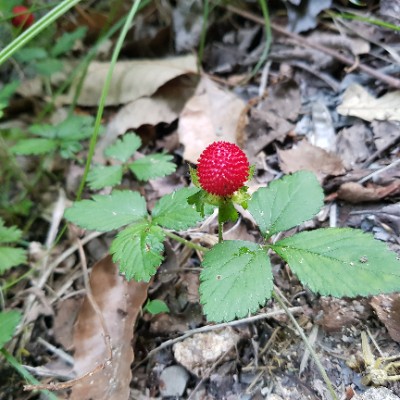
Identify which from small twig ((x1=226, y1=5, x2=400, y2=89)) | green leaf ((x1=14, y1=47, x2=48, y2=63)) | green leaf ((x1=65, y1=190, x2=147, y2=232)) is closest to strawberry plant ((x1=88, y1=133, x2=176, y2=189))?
green leaf ((x1=65, y1=190, x2=147, y2=232))

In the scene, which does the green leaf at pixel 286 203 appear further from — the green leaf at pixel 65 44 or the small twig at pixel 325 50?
the green leaf at pixel 65 44

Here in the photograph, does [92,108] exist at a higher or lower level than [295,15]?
lower

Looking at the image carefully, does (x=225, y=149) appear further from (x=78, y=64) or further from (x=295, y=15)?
(x=78, y=64)

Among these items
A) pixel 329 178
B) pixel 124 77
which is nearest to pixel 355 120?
pixel 329 178

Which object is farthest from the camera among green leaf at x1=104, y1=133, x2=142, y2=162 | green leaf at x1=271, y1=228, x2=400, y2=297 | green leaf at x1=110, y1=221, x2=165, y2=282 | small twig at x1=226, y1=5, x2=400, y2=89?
A: small twig at x1=226, y1=5, x2=400, y2=89

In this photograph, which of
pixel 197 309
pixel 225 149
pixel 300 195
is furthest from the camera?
pixel 197 309

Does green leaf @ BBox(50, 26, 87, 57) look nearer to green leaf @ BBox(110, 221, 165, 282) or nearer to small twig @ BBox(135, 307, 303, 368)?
green leaf @ BBox(110, 221, 165, 282)

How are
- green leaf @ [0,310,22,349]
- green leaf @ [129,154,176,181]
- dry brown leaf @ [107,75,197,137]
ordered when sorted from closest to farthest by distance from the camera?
green leaf @ [0,310,22,349] → green leaf @ [129,154,176,181] → dry brown leaf @ [107,75,197,137]

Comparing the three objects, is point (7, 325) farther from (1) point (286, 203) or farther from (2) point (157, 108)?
(2) point (157, 108)
